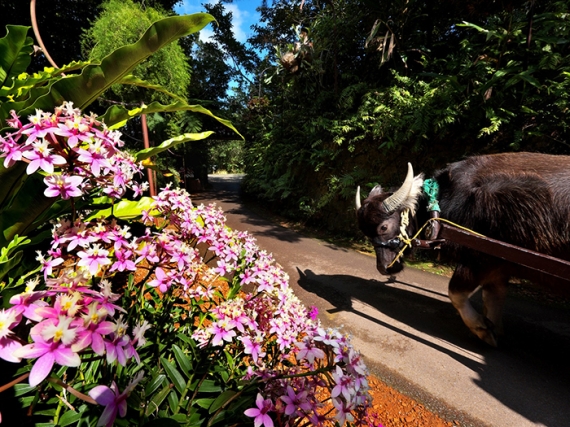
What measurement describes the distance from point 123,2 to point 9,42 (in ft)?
23.5

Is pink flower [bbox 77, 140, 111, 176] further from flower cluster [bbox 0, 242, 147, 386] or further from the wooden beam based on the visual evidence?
the wooden beam

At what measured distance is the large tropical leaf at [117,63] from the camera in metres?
1.04

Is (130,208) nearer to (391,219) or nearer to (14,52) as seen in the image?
(14,52)

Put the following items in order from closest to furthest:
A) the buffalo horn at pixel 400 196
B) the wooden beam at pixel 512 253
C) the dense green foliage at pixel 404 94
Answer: the wooden beam at pixel 512 253 → the buffalo horn at pixel 400 196 → the dense green foliage at pixel 404 94

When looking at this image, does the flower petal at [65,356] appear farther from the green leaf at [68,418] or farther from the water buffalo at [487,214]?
the water buffalo at [487,214]

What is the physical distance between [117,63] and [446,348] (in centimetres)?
340

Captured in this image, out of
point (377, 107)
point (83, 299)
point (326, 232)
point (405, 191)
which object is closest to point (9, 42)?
point (83, 299)

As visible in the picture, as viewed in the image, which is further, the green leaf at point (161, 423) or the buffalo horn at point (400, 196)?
the buffalo horn at point (400, 196)

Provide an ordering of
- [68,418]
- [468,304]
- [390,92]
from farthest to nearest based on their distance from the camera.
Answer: [390,92] < [468,304] < [68,418]

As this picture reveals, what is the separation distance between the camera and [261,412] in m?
0.76

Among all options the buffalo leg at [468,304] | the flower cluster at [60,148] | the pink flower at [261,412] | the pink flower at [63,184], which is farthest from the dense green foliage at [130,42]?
the buffalo leg at [468,304]

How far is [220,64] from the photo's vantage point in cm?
1463

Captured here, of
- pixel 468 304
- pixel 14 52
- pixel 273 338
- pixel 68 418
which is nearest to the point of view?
pixel 68 418

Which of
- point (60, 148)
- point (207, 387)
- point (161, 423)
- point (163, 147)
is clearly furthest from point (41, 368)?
point (163, 147)
